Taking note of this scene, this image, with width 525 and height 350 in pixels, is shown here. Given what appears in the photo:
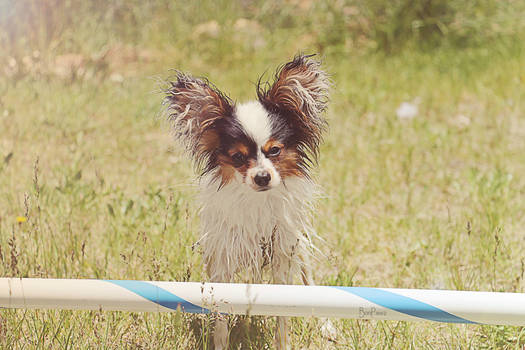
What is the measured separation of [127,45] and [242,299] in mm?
5113

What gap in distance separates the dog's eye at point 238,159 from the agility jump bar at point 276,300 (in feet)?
1.44

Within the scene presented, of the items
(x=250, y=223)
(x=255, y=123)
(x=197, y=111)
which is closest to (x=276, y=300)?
(x=250, y=223)

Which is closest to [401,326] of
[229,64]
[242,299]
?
[242,299]

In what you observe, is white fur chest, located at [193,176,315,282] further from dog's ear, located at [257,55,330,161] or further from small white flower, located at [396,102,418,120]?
small white flower, located at [396,102,418,120]

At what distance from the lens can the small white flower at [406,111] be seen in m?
5.27

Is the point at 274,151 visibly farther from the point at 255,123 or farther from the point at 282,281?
the point at 282,281

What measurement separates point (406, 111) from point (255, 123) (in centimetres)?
332

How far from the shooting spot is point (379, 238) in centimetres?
371

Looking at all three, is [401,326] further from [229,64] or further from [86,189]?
[229,64]

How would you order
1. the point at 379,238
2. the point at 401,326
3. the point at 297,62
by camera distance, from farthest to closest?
the point at 379,238 → the point at 401,326 → the point at 297,62

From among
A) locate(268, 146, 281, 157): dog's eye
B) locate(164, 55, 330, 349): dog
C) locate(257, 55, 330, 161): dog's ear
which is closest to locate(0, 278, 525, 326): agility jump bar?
locate(164, 55, 330, 349): dog

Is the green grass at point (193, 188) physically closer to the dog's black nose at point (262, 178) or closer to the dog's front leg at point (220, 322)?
the dog's front leg at point (220, 322)

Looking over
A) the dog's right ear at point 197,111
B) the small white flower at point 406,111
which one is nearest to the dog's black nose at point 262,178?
the dog's right ear at point 197,111

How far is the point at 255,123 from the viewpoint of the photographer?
2.25 m
